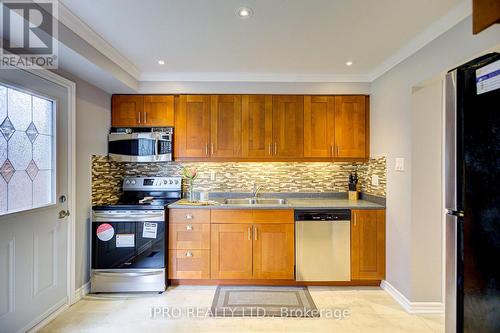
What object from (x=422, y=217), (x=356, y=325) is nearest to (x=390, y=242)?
(x=422, y=217)

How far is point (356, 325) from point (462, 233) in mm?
1407

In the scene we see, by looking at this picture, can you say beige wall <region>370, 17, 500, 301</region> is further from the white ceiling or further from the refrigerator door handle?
the refrigerator door handle

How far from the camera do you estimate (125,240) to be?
2.84 metres

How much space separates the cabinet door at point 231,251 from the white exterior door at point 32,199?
1414mm

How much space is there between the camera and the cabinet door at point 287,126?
3.28 meters

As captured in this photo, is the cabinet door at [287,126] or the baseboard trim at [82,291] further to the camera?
the cabinet door at [287,126]

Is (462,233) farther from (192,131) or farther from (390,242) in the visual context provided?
(192,131)

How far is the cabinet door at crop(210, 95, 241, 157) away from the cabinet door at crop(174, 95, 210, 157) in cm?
7

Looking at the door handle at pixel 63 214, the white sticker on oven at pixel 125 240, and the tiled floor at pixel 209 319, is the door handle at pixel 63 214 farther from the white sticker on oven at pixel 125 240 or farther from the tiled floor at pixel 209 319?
the tiled floor at pixel 209 319

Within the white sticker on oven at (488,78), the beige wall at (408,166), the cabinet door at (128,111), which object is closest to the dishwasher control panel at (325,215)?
the beige wall at (408,166)

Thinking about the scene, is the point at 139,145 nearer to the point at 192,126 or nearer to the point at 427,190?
the point at 192,126

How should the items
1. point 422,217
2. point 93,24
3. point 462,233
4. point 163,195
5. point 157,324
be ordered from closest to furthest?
point 462,233 < point 93,24 < point 157,324 < point 422,217 < point 163,195

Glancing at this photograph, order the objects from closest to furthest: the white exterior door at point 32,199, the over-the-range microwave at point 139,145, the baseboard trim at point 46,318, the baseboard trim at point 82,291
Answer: the white exterior door at point 32,199 < the baseboard trim at point 46,318 < the baseboard trim at point 82,291 < the over-the-range microwave at point 139,145

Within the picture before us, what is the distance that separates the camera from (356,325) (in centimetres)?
231
